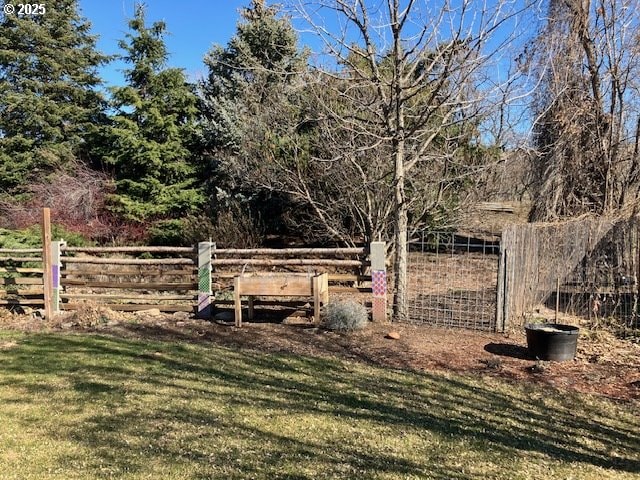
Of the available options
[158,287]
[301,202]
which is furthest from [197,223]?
[158,287]

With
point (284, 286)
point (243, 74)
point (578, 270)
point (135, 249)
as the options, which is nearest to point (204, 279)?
point (135, 249)

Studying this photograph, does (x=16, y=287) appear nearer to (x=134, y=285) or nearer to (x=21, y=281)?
(x=21, y=281)

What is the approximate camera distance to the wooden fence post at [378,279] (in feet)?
25.8

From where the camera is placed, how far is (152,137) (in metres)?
16.0

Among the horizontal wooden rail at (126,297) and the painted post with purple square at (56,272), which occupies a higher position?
the painted post with purple square at (56,272)

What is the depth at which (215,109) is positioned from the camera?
15.1m

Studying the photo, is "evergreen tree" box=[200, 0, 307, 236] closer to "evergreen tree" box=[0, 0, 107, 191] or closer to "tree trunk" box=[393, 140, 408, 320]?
"tree trunk" box=[393, 140, 408, 320]

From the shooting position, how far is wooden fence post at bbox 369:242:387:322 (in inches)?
310

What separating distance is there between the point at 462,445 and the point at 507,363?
8.48ft

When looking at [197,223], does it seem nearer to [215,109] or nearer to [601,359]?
[215,109]

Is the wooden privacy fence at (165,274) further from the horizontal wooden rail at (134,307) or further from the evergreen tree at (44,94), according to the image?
the evergreen tree at (44,94)

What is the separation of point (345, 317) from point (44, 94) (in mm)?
17617

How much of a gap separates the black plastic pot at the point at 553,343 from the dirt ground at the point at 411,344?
0.10 meters

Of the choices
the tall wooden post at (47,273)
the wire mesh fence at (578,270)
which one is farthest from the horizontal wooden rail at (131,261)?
the wire mesh fence at (578,270)
